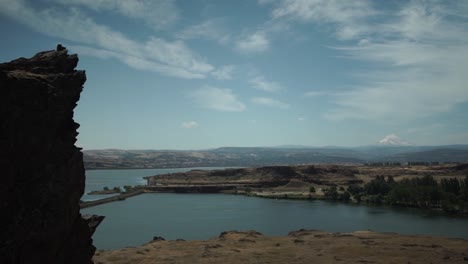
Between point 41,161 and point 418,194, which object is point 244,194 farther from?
point 41,161

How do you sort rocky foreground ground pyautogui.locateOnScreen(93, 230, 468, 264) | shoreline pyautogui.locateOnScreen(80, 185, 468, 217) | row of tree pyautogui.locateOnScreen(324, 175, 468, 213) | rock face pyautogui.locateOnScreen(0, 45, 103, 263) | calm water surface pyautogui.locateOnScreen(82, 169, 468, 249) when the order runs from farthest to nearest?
shoreline pyautogui.locateOnScreen(80, 185, 468, 217) < row of tree pyautogui.locateOnScreen(324, 175, 468, 213) < calm water surface pyautogui.locateOnScreen(82, 169, 468, 249) < rocky foreground ground pyautogui.locateOnScreen(93, 230, 468, 264) < rock face pyautogui.locateOnScreen(0, 45, 103, 263)

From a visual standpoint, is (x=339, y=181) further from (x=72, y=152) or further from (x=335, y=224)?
(x=72, y=152)

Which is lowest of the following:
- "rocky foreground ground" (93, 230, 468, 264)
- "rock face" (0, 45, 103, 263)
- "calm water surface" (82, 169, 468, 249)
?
"calm water surface" (82, 169, 468, 249)

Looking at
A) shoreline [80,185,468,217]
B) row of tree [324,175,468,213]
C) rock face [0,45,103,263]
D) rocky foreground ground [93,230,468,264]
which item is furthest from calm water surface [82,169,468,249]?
rock face [0,45,103,263]

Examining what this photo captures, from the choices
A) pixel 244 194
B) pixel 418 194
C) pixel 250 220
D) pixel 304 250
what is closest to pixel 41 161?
pixel 304 250

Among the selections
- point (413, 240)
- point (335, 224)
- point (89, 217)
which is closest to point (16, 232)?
point (89, 217)

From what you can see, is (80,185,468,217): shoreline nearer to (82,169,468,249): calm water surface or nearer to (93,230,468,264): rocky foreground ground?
(82,169,468,249): calm water surface
